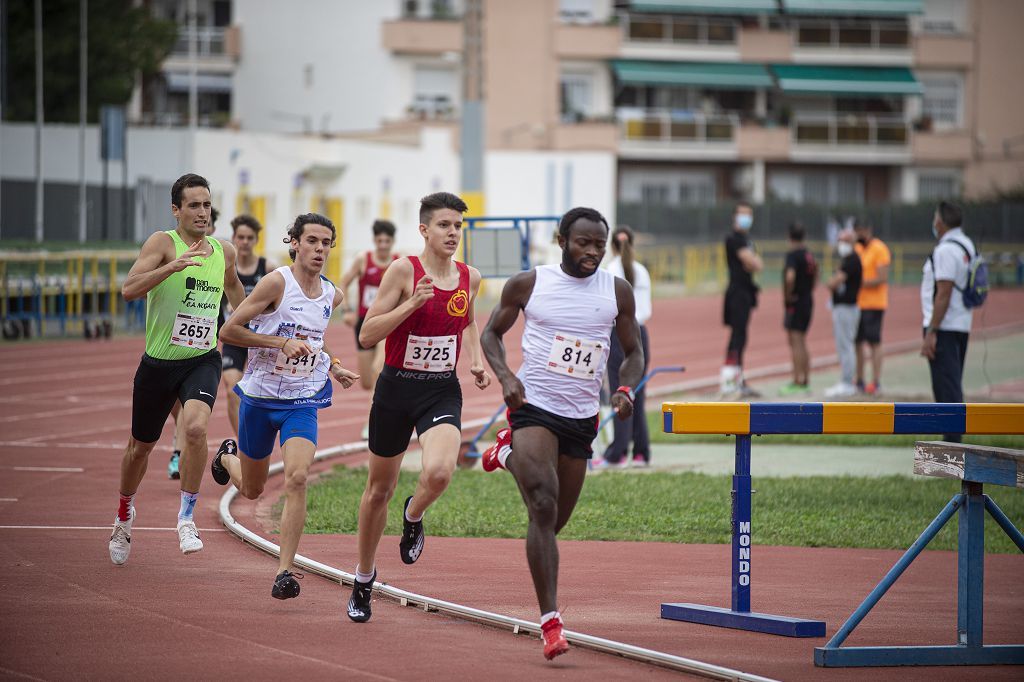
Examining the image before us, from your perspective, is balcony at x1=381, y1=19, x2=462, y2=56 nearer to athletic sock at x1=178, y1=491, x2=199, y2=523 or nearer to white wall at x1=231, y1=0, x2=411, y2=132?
white wall at x1=231, y1=0, x2=411, y2=132

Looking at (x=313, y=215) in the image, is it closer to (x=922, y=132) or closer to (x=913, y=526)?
Result: (x=913, y=526)

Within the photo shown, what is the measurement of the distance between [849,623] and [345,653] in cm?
243

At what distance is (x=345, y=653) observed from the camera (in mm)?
7176

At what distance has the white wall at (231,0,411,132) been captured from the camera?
5859 centimetres

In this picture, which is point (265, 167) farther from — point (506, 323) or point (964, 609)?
point (964, 609)

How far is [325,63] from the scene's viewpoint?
193 ft

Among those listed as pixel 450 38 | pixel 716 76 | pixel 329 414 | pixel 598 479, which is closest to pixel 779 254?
pixel 716 76

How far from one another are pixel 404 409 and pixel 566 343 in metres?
1.13

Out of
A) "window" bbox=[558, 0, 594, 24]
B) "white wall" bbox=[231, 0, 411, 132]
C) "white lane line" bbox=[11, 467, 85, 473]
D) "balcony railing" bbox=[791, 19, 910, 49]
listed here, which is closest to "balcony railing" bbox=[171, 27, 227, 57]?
"white wall" bbox=[231, 0, 411, 132]

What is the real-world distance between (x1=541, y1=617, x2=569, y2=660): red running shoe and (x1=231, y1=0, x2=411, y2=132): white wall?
52.9m

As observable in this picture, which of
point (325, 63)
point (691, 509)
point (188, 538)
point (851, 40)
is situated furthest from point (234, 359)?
point (851, 40)

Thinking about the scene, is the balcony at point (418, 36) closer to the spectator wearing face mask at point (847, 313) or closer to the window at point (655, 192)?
the window at point (655, 192)

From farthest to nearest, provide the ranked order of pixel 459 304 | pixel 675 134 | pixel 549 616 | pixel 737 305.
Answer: pixel 675 134 → pixel 737 305 → pixel 459 304 → pixel 549 616

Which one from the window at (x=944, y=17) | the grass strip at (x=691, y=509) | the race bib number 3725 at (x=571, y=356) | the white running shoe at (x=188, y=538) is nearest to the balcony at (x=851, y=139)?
the window at (x=944, y=17)
